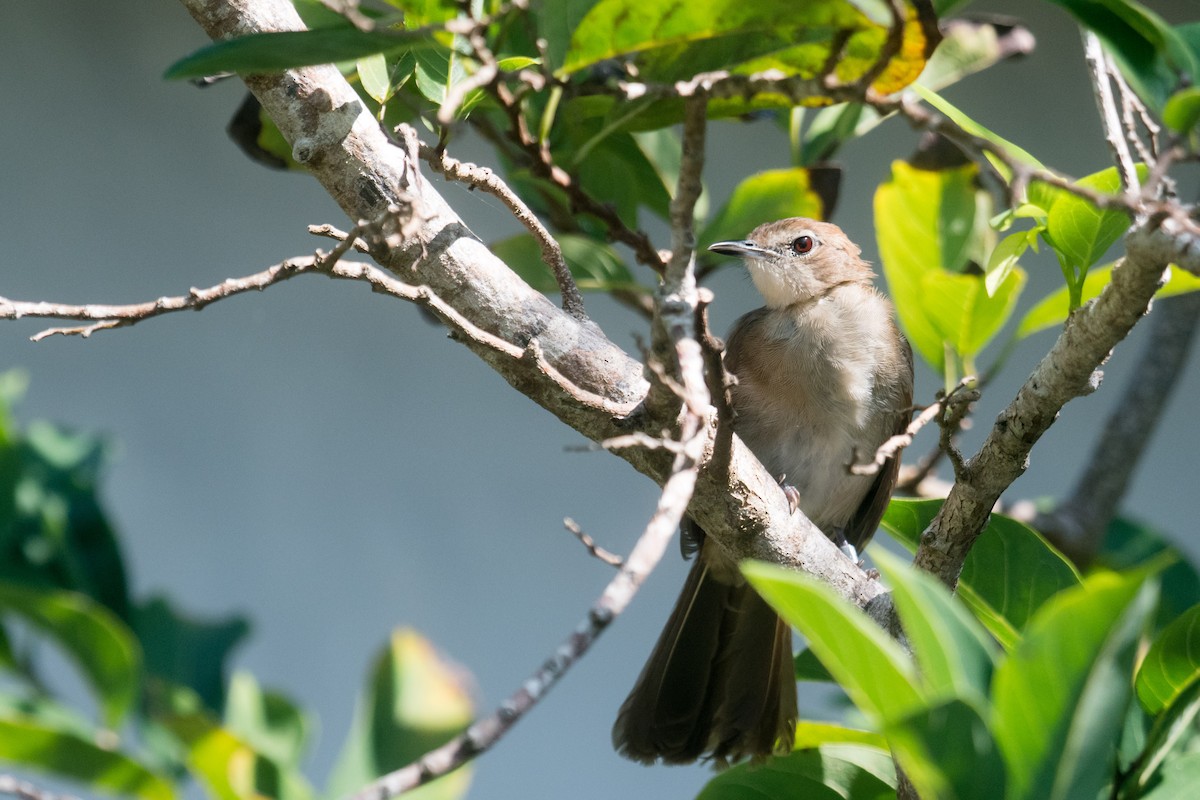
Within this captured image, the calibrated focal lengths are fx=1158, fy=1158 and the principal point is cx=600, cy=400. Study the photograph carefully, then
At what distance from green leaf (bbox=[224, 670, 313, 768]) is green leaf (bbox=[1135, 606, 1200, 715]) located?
1.93 metres

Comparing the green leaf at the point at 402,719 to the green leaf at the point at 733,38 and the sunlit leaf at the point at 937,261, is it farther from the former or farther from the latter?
the green leaf at the point at 733,38

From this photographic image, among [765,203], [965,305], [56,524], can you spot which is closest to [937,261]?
[965,305]

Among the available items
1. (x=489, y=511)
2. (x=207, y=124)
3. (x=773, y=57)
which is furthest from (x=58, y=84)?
(x=773, y=57)

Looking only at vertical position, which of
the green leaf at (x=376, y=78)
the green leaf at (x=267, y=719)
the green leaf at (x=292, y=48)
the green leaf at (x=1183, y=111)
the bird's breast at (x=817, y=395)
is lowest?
the green leaf at (x=267, y=719)

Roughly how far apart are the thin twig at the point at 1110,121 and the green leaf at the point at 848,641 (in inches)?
24.6

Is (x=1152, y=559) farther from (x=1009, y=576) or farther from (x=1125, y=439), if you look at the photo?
(x=1009, y=576)

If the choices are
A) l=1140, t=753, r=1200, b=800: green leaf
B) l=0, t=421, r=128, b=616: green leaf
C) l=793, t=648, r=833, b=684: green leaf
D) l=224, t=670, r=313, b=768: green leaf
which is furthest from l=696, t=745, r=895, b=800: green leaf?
l=0, t=421, r=128, b=616: green leaf

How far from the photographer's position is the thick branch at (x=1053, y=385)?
1271 mm

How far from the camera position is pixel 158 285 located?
4223 millimetres

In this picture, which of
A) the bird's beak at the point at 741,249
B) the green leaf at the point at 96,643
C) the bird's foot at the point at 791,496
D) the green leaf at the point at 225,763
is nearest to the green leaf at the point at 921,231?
the bird's foot at the point at 791,496

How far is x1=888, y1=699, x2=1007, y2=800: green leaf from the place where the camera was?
3.41ft

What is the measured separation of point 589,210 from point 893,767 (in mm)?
1181

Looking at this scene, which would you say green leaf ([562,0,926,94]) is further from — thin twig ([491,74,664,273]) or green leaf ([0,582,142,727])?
green leaf ([0,582,142,727])

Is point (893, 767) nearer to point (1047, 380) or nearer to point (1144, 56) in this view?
point (1047, 380)
